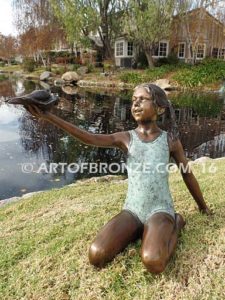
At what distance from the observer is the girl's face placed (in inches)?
108

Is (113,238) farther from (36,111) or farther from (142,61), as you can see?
(142,61)

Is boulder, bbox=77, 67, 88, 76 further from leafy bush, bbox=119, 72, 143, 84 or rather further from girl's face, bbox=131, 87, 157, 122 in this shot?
girl's face, bbox=131, 87, 157, 122

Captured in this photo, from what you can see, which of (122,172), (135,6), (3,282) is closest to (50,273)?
(3,282)

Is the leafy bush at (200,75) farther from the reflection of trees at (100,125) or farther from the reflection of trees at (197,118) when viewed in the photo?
the reflection of trees at (100,125)

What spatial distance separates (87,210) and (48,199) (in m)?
1.17

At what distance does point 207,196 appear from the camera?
13.3 feet

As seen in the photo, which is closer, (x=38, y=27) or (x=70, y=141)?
(x=70, y=141)

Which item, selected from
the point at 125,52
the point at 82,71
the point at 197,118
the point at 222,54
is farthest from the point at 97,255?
the point at 222,54

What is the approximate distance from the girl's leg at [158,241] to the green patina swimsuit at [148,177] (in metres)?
0.11

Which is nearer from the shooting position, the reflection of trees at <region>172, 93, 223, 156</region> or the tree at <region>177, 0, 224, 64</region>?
the reflection of trees at <region>172, 93, 223, 156</region>

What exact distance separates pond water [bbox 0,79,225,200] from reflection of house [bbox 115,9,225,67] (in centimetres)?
1204

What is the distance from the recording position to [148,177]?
2812mm

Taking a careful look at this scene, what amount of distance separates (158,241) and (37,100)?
4.69 ft

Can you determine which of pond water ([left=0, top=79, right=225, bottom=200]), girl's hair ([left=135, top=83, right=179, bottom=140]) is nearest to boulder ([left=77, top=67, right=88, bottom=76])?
pond water ([left=0, top=79, right=225, bottom=200])
